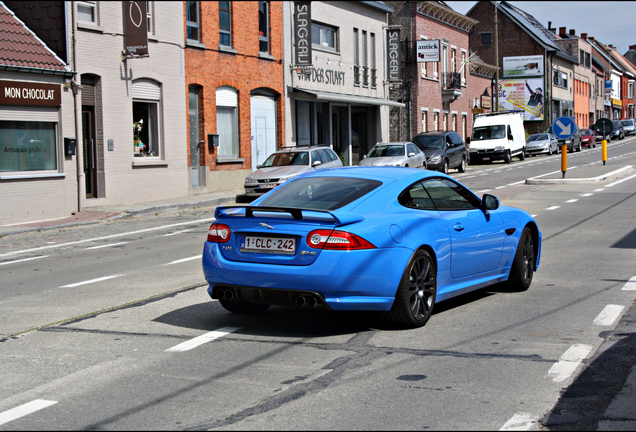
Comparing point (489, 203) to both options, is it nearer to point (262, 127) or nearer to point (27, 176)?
point (27, 176)

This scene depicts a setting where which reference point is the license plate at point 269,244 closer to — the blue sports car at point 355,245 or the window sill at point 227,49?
the blue sports car at point 355,245

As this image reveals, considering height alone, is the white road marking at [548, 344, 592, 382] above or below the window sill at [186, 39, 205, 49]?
below

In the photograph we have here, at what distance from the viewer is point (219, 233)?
22.3 feet

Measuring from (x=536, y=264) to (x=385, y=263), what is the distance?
320 cm

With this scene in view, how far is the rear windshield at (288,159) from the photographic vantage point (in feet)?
77.3

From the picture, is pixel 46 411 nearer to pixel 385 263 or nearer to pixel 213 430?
pixel 213 430

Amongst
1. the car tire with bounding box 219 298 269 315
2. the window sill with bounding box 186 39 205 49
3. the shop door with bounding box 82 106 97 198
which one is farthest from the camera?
the window sill with bounding box 186 39 205 49

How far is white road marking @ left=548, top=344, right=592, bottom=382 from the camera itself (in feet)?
17.3

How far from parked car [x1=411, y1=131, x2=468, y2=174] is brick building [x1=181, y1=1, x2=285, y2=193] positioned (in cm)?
688

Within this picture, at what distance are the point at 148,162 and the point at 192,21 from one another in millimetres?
5344

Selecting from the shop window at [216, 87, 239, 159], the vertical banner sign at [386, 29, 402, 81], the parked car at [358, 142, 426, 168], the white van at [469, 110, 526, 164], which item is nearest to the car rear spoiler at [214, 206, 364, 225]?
the shop window at [216, 87, 239, 159]

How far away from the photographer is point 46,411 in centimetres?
471

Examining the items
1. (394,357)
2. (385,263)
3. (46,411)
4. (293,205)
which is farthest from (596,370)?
(46,411)

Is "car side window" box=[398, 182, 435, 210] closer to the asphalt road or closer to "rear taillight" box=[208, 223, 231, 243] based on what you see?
the asphalt road
